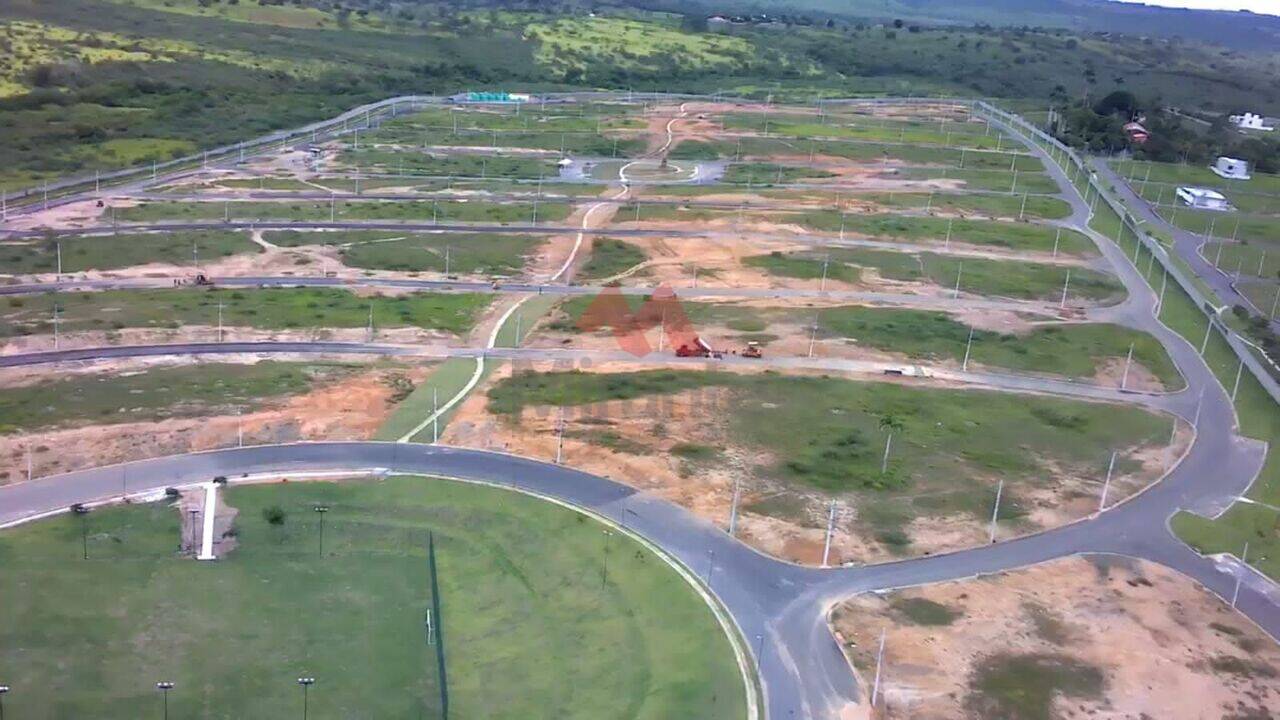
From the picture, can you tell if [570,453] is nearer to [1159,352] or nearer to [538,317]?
[538,317]

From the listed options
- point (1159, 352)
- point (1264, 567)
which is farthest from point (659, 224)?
point (1264, 567)

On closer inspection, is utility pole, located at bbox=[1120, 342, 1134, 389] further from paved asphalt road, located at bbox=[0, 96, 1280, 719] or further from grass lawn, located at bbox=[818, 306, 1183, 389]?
paved asphalt road, located at bbox=[0, 96, 1280, 719]

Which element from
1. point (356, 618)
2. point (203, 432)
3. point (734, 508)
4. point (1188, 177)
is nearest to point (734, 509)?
point (734, 508)

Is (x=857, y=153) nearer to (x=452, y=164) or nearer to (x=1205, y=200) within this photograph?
(x=1205, y=200)

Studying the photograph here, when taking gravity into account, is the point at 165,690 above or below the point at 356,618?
below

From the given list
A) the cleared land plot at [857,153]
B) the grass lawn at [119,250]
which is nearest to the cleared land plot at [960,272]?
the grass lawn at [119,250]

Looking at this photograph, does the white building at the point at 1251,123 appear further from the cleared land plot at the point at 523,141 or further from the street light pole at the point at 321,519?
the street light pole at the point at 321,519

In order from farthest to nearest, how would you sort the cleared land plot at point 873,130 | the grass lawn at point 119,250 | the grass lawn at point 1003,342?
the cleared land plot at point 873,130 → the grass lawn at point 119,250 → the grass lawn at point 1003,342
